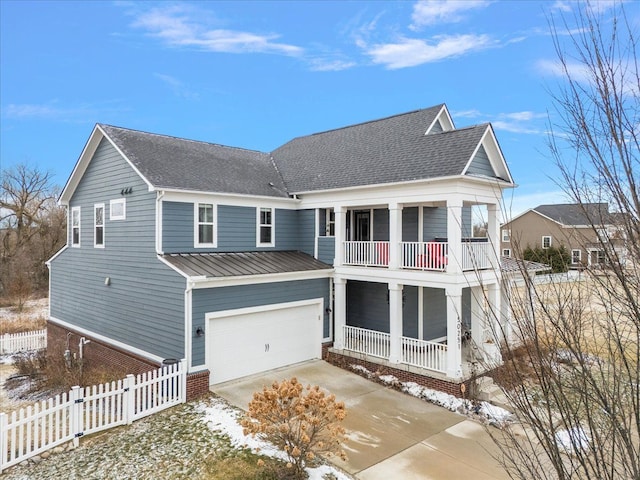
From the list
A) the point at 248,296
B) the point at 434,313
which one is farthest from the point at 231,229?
the point at 434,313

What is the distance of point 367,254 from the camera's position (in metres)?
14.1

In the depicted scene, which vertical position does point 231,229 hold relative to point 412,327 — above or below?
above

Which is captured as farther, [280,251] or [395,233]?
[280,251]

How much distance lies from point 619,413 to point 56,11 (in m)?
22.2

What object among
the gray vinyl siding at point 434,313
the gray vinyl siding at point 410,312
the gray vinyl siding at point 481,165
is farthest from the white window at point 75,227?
the gray vinyl siding at point 481,165

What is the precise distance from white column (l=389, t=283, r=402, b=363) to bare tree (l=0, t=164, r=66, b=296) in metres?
33.4

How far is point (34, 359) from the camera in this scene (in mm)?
15875

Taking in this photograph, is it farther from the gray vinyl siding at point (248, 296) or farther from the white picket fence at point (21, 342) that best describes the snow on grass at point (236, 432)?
the white picket fence at point (21, 342)

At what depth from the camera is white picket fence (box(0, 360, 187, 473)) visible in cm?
801

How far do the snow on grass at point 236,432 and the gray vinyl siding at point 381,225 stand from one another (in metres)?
8.12

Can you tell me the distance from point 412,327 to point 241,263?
6.68 meters

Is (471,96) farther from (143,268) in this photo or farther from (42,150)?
(42,150)

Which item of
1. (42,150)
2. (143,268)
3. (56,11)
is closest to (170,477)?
(143,268)

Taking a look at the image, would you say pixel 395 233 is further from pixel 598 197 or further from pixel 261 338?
pixel 598 197
